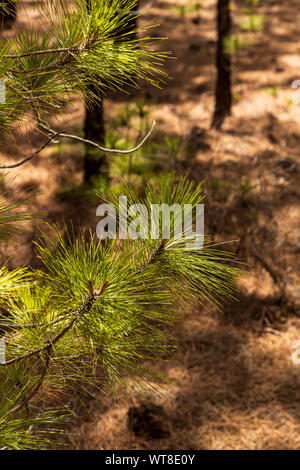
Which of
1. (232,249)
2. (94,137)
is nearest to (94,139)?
(94,137)

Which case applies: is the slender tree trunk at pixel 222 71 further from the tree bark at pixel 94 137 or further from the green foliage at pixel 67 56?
the green foliage at pixel 67 56

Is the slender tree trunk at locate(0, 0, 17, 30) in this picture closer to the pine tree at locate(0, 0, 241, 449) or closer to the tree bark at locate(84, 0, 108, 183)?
the pine tree at locate(0, 0, 241, 449)

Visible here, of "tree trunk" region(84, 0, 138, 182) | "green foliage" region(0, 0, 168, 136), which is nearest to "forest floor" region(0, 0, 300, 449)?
"green foliage" region(0, 0, 168, 136)

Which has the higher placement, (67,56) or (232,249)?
(67,56)

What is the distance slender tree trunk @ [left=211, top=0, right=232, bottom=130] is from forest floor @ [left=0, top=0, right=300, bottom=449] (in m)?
0.18

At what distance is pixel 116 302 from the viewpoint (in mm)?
1640

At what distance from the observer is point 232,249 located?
5.31 meters

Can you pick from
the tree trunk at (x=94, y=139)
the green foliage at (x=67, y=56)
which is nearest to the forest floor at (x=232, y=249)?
the green foliage at (x=67, y=56)

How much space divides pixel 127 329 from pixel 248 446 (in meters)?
2.35

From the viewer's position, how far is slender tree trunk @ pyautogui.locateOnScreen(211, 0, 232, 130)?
7219 millimetres

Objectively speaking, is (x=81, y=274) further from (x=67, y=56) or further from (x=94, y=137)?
(x=94, y=137)

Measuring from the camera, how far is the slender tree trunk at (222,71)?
284 inches

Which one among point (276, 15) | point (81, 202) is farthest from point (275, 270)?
point (276, 15)

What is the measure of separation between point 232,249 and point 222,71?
3.64m
